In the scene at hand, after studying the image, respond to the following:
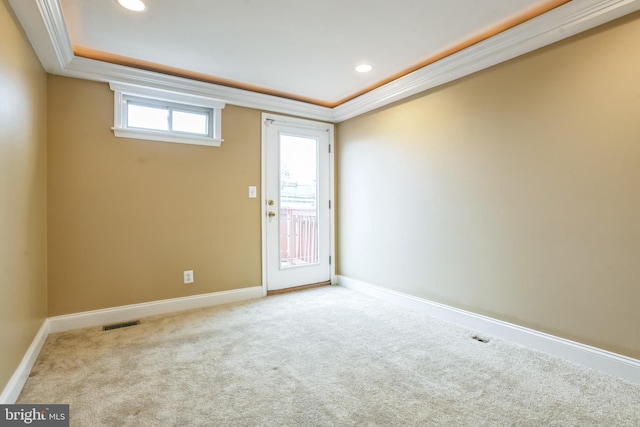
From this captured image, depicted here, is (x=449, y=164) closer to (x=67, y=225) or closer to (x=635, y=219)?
(x=635, y=219)

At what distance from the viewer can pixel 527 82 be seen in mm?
2328

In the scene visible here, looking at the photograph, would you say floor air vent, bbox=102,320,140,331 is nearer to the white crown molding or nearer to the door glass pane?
the door glass pane

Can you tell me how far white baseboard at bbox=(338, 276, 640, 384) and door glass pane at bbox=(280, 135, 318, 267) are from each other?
4.06ft

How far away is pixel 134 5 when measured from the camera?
2.00 metres

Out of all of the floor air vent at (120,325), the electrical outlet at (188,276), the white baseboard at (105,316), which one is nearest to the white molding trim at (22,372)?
the white baseboard at (105,316)

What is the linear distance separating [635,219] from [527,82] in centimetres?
114

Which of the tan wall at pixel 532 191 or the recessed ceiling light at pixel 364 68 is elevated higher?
the recessed ceiling light at pixel 364 68

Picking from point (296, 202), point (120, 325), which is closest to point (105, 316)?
point (120, 325)

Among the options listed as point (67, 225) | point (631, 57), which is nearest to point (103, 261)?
point (67, 225)

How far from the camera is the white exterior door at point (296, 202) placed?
375 centimetres

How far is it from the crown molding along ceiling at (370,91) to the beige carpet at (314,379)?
2.14 metres

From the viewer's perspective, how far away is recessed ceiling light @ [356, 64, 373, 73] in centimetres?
289

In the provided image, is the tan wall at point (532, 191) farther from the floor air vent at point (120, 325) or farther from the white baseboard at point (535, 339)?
the floor air vent at point (120, 325)

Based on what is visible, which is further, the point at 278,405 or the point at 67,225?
the point at 67,225
